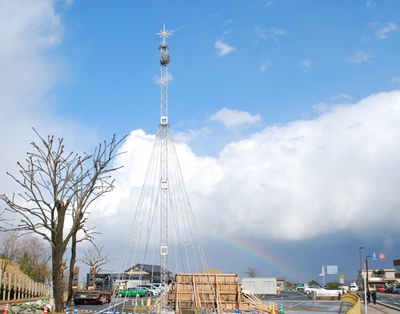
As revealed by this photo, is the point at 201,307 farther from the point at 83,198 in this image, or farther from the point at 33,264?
the point at 33,264

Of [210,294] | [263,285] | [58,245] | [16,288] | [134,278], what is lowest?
[134,278]

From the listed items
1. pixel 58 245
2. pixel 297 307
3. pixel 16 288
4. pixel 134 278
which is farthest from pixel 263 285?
pixel 134 278

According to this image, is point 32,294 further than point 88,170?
Yes

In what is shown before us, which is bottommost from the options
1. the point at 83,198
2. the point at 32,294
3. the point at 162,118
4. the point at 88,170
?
the point at 32,294

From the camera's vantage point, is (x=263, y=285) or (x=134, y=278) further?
(x=134, y=278)

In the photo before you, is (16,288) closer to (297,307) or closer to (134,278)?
(297,307)

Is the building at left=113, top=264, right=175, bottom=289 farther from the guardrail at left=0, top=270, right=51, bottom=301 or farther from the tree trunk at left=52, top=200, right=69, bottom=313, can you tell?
the tree trunk at left=52, top=200, right=69, bottom=313

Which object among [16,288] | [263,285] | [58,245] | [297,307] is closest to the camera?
[58,245]

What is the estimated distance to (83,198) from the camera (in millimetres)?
26062

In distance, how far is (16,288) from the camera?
149ft

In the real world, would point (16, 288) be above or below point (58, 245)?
below

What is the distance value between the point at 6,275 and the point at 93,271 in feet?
74.4

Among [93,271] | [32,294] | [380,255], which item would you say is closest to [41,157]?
[380,255]

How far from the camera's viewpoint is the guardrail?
41062 millimetres
